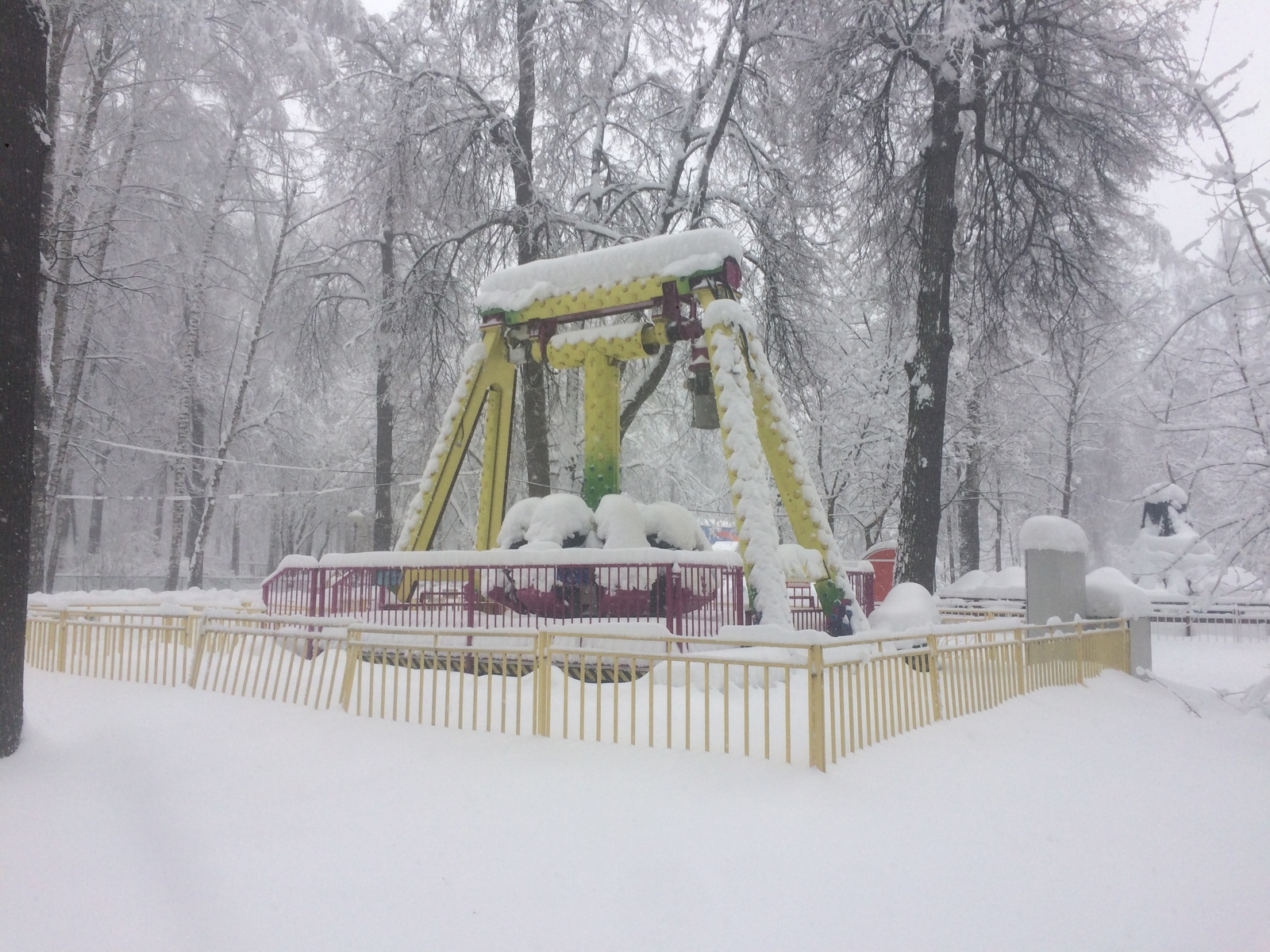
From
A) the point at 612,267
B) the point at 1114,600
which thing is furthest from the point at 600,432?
the point at 1114,600

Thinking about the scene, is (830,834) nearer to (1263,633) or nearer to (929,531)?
(929,531)

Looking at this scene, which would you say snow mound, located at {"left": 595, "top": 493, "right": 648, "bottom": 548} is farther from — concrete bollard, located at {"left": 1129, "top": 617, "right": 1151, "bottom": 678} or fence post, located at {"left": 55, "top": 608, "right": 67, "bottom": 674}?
concrete bollard, located at {"left": 1129, "top": 617, "right": 1151, "bottom": 678}

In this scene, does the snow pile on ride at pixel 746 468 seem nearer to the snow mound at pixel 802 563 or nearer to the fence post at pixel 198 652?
the snow mound at pixel 802 563

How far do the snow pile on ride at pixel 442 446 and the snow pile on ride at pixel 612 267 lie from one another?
0.96 meters

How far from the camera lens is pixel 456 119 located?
15.9m

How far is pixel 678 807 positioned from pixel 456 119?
14663mm

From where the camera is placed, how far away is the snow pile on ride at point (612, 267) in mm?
11078

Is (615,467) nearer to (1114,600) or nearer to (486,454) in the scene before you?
(486,454)

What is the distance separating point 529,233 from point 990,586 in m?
14.0

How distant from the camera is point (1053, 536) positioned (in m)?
11.6

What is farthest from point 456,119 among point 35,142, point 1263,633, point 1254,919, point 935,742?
point 1263,633

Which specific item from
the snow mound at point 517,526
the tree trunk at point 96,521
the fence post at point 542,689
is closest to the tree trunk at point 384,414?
the snow mound at point 517,526

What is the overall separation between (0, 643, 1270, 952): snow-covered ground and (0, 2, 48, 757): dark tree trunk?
30.9 inches

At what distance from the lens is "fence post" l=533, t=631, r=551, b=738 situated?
20.5ft
